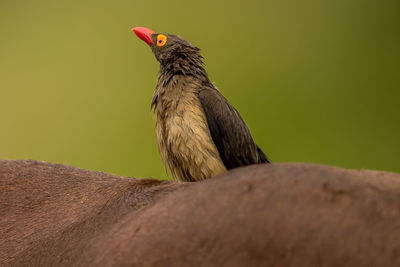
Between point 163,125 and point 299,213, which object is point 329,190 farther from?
point 163,125

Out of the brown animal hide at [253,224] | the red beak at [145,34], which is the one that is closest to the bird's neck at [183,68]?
the red beak at [145,34]

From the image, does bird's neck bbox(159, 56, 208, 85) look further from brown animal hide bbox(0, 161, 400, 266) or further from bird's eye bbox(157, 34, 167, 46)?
brown animal hide bbox(0, 161, 400, 266)

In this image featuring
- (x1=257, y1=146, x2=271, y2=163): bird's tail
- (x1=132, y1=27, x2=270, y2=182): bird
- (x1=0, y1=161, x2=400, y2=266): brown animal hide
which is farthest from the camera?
(x1=257, y1=146, x2=271, y2=163): bird's tail

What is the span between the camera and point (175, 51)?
6.77 feet

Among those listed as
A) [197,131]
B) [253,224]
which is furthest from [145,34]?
[253,224]

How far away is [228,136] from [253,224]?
88 cm

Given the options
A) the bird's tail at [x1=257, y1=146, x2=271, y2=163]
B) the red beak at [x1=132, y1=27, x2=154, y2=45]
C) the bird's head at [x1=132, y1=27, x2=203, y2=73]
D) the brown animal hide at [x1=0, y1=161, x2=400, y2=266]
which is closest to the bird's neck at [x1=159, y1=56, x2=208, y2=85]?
the bird's head at [x1=132, y1=27, x2=203, y2=73]

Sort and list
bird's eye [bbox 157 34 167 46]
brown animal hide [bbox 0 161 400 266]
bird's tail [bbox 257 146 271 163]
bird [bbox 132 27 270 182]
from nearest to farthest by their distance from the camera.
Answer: brown animal hide [bbox 0 161 400 266] < bird [bbox 132 27 270 182] < bird's tail [bbox 257 146 271 163] < bird's eye [bbox 157 34 167 46]

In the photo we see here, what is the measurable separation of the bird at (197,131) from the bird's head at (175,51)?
0.06 metres

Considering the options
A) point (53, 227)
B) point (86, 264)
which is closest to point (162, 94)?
point (53, 227)

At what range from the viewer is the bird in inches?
69.9

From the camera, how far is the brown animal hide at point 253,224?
897mm

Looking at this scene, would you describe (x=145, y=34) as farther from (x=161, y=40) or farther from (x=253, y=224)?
(x=253, y=224)

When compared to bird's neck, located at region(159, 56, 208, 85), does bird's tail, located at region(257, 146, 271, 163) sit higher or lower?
lower
